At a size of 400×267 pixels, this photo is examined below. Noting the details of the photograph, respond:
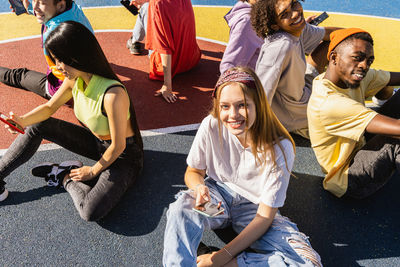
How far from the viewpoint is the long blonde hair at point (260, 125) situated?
2.08 meters

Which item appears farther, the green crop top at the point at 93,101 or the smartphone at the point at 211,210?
the green crop top at the point at 93,101

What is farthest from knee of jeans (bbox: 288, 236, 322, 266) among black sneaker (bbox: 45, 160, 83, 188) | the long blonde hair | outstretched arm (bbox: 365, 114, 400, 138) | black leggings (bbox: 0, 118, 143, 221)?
black sneaker (bbox: 45, 160, 83, 188)

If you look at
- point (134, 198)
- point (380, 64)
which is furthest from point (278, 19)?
point (380, 64)

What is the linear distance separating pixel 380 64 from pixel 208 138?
416 cm

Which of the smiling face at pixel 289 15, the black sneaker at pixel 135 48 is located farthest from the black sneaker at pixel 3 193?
the black sneaker at pixel 135 48

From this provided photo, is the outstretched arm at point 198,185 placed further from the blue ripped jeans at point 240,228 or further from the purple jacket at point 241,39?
the purple jacket at point 241,39

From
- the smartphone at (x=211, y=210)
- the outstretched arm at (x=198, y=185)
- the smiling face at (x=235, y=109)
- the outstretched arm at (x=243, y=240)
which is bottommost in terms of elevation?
the outstretched arm at (x=243, y=240)

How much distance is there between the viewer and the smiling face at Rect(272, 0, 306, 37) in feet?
10.1

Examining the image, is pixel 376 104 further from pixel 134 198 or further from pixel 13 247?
pixel 13 247

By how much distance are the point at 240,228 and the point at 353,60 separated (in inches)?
66.7

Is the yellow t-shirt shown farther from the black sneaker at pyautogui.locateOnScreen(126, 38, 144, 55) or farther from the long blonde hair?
the black sneaker at pyautogui.locateOnScreen(126, 38, 144, 55)

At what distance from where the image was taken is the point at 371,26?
6539 mm

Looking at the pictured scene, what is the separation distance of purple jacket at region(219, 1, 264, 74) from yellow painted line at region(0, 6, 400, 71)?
2.44m

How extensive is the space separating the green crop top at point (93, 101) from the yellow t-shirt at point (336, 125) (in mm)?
1709
